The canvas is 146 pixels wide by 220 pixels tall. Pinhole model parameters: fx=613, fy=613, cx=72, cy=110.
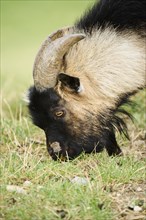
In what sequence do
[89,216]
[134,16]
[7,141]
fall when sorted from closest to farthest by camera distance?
[89,216]
[134,16]
[7,141]

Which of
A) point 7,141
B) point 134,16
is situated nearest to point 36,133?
point 7,141

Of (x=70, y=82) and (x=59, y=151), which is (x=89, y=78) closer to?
(x=70, y=82)

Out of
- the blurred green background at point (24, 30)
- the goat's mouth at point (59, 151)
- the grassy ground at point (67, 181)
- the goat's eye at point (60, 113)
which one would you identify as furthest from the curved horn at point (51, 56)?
the blurred green background at point (24, 30)

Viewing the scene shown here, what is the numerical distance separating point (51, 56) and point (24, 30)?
701 inches

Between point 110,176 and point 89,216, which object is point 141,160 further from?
point 89,216

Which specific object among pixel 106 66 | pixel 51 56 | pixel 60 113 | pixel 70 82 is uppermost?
pixel 51 56

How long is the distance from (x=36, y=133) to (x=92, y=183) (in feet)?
8.63

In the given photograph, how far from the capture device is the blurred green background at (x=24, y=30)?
1316 cm

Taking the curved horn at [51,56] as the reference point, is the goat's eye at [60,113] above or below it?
below

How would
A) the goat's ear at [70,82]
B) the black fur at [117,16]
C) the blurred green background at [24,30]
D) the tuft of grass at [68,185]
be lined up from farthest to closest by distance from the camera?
the blurred green background at [24,30], the black fur at [117,16], the goat's ear at [70,82], the tuft of grass at [68,185]

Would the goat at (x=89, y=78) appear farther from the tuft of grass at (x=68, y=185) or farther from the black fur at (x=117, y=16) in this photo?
the tuft of grass at (x=68, y=185)

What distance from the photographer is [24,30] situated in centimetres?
2419

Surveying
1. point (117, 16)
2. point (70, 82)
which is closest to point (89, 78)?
point (70, 82)

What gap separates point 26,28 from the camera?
24562 mm
